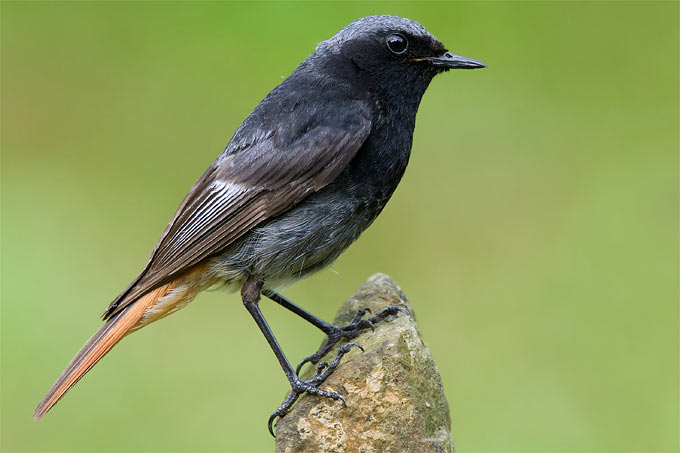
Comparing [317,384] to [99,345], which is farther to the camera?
[99,345]

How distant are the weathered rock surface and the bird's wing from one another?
94 centimetres

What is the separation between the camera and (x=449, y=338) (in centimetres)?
787

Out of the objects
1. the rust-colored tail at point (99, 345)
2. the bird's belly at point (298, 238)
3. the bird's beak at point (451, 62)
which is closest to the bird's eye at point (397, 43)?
the bird's beak at point (451, 62)

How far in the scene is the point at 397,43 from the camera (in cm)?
527

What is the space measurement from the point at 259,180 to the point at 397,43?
1100mm

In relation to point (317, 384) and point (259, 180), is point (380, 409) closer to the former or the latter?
point (317, 384)

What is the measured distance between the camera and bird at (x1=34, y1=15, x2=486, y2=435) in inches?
199

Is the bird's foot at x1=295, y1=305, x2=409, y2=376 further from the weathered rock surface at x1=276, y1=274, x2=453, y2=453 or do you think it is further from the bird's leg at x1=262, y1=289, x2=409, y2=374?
the weathered rock surface at x1=276, y1=274, x2=453, y2=453

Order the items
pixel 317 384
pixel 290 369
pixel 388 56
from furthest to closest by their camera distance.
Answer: pixel 388 56
pixel 290 369
pixel 317 384

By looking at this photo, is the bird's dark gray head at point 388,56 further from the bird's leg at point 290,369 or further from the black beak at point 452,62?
the bird's leg at point 290,369

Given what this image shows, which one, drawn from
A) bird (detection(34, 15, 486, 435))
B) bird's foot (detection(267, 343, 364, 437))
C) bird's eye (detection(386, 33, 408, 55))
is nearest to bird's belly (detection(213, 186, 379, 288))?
bird (detection(34, 15, 486, 435))

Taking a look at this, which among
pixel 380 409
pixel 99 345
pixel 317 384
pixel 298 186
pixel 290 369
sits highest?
pixel 298 186

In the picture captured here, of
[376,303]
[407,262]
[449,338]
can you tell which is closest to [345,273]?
[407,262]

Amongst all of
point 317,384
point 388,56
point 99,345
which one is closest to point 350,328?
point 317,384
